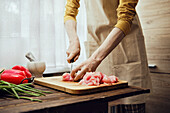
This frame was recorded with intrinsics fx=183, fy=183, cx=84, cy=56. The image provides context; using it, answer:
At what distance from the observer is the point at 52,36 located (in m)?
1.89

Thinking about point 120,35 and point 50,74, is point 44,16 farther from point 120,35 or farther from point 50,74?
point 120,35

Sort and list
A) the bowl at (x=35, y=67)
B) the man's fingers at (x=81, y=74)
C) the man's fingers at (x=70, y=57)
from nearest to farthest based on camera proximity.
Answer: the man's fingers at (x=81, y=74) → the man's fingers at (x=70, y=57) → the bowl at (x=35, y=67)

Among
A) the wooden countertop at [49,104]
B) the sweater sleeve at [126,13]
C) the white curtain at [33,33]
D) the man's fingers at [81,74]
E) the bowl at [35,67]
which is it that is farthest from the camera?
the white curtain at [33,33]

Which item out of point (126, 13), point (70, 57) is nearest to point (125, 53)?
point (126, 13)

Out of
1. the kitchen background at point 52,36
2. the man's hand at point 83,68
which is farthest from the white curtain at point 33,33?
the man's hand at point 83,68

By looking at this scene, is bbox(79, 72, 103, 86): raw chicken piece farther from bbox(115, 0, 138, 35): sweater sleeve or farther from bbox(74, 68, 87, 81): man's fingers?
bbox(115, 0, 138, 35): sweater sleeve

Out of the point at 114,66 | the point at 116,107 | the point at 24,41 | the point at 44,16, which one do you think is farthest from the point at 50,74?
the point at 116,107

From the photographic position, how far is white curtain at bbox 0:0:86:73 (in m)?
1.60

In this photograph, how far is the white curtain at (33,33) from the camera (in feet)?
5.26

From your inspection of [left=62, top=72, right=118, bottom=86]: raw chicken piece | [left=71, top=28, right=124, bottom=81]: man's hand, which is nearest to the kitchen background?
[left=71, top=28, right=124, bottom=81]: man's hand

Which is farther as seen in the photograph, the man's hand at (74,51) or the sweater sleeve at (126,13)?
the man's hand at (74,51)

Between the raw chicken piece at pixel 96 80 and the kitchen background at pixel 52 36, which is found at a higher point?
the kitchen background at pixel 52 36

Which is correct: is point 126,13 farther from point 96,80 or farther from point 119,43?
point 96,80

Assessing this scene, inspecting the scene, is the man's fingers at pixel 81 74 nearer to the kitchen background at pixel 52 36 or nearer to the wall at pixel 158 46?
the kitchen background at pixel 52 36
